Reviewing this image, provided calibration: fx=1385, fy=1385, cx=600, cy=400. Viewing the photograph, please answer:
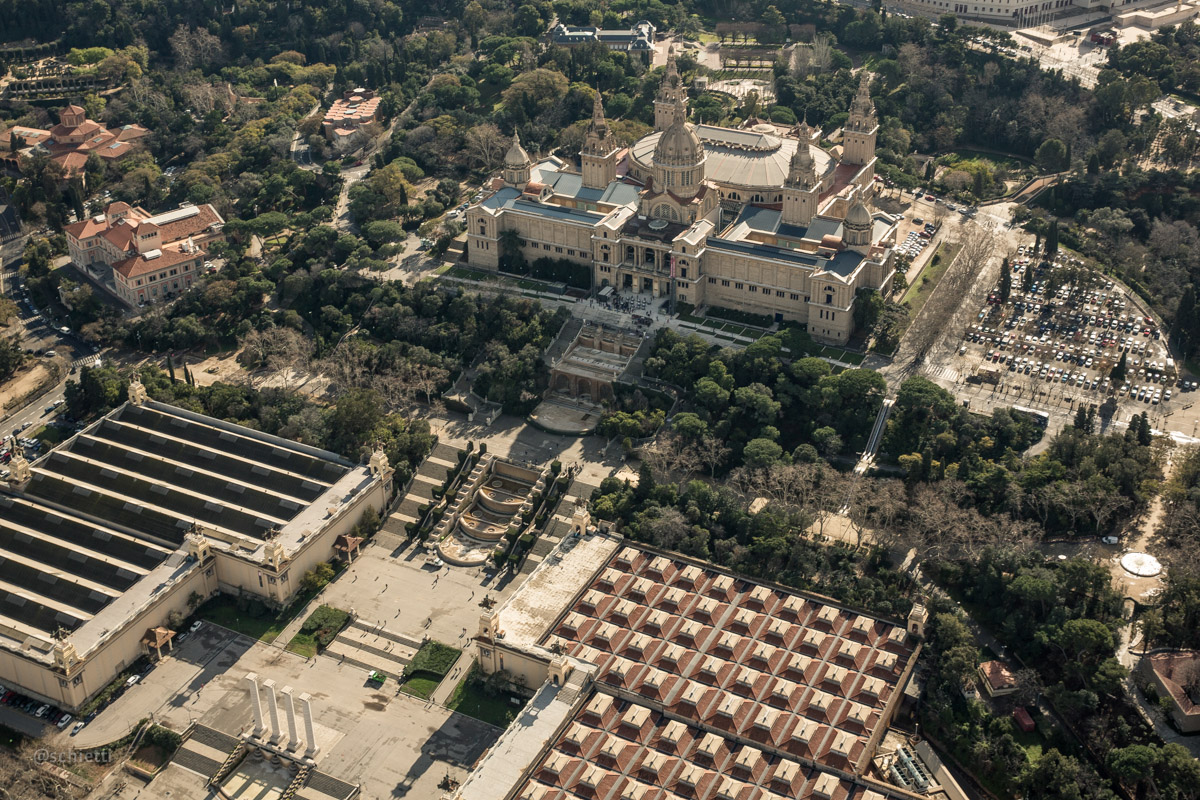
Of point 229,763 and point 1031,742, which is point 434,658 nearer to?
point 229,763

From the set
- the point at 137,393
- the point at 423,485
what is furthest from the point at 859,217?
the point at 137,393

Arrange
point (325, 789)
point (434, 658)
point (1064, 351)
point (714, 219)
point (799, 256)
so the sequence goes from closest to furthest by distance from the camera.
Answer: point (325, 789), point (434, 658), point (1064, 351), point (799, 256), point (714, 219)

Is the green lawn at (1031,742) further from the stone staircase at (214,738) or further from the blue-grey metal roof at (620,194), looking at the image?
the blue-grey metal roof at (620,194)

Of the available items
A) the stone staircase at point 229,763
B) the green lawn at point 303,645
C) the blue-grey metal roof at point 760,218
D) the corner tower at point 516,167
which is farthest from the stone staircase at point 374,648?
the corner tower at point 516,167

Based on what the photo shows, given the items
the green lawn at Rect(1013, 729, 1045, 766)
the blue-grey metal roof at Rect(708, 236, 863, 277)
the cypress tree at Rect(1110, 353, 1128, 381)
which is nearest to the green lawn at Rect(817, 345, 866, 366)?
the blue-grey metal roof at Rect(708, 236, 863, 277)

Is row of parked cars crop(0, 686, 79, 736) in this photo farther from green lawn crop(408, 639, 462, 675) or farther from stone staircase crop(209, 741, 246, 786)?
green lawn crop(408, 639, 462, 675)

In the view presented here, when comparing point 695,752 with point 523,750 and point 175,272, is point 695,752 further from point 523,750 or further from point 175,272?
point 175,272
